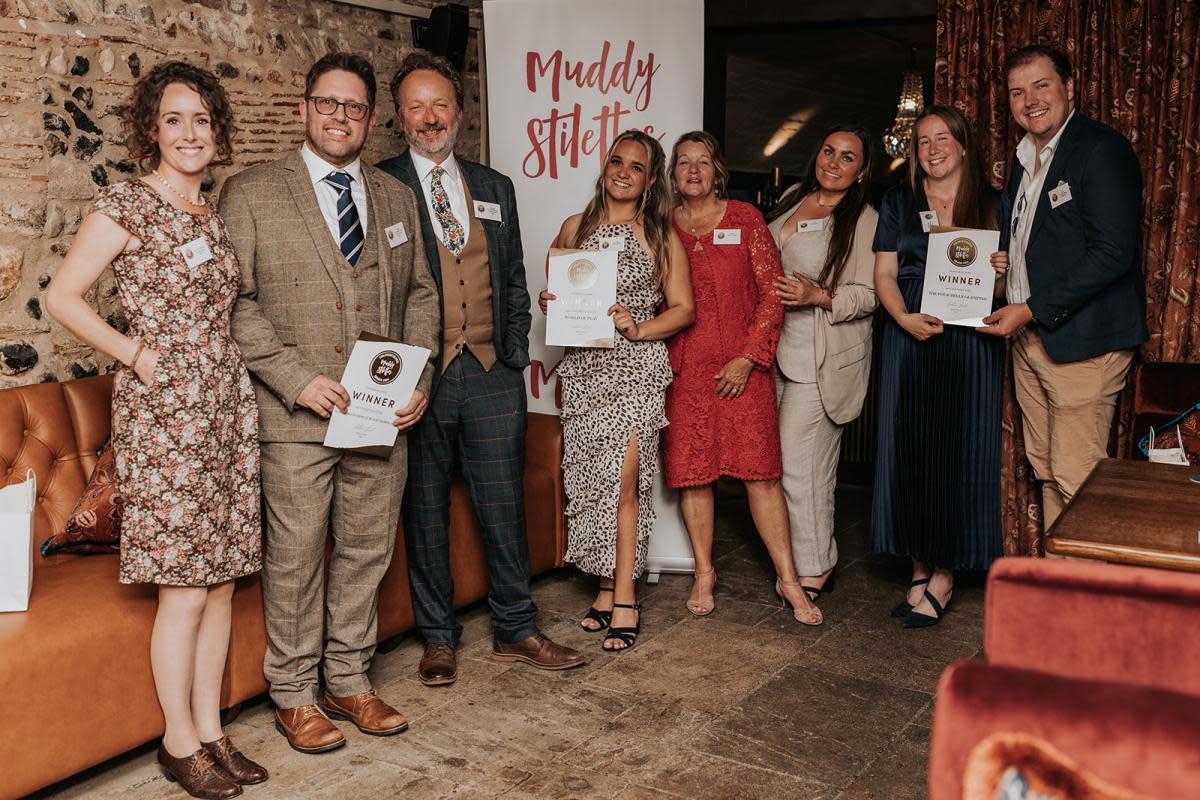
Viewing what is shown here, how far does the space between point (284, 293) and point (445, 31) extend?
2.30 metres

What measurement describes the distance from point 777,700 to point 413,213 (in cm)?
188

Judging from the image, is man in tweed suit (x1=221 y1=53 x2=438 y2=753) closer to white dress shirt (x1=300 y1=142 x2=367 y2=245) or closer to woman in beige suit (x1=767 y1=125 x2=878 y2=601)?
white dress shirt (x1=300 y1=142 x2=367 y2=245)

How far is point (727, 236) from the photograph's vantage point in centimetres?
395

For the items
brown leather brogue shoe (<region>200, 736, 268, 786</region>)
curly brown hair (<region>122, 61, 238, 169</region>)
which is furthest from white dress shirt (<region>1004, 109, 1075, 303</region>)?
brown leather brogue shoe (<region>200, 736, 268, 786</region>)

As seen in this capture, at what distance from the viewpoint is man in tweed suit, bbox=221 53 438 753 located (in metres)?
2.89

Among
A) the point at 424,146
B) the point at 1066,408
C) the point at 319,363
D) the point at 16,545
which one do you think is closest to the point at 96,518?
the point at 16,545

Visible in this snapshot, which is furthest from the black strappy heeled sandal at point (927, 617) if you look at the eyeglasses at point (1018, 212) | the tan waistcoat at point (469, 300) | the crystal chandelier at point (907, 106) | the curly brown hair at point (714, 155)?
the crystal chandelier at point (907, 106)

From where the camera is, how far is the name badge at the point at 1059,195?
3.52 metres

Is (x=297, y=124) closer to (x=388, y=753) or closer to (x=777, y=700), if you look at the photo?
(x=388, y=753)

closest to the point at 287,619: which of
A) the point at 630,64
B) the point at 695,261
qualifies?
the point at 695,261

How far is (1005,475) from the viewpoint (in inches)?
171

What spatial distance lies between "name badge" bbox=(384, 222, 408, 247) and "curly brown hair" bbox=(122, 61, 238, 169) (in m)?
0.55

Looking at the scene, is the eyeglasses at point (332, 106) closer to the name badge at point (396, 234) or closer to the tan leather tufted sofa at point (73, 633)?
the name badge at point (396, 234)

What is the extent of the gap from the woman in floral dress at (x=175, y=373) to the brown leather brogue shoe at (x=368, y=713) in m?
0.36
